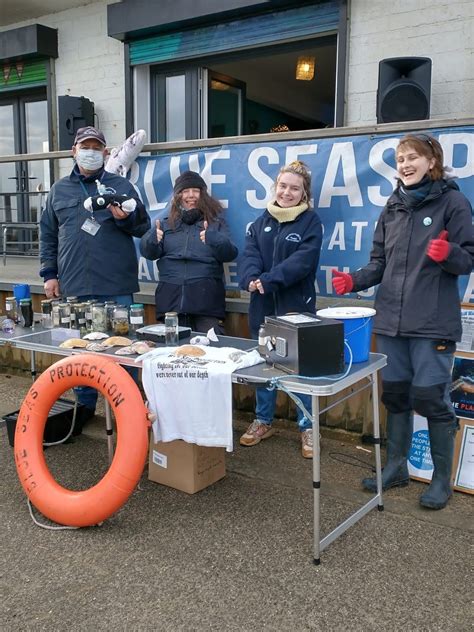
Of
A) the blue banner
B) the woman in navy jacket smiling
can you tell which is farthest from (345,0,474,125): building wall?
the woman in navy jacket smiling

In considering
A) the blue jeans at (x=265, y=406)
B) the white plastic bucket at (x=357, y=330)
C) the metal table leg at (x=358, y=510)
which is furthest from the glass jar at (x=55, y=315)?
the metal table leg at (x=358, y=510)

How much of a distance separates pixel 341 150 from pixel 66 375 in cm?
228

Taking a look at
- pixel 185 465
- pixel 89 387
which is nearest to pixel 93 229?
pixel 89 387

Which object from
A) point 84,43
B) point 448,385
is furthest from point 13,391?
point 84,43

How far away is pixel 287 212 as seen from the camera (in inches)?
145

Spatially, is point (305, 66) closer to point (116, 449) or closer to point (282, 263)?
point (282, 263)

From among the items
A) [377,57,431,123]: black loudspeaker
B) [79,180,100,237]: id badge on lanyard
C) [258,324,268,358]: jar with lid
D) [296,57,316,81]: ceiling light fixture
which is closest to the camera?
[258,324,268,358]: jar with lid

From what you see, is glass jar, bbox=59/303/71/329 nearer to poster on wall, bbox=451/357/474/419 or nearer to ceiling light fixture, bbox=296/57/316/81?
poster on wall, bbox=451/357/474/419

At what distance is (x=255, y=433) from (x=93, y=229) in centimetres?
180

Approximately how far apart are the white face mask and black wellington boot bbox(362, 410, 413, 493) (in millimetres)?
2565

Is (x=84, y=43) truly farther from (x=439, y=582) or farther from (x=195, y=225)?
(x=439, y=582)

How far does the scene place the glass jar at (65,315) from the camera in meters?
3.93

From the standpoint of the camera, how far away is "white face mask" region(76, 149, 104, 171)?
412 cm

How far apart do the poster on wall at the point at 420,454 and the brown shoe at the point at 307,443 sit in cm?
63
